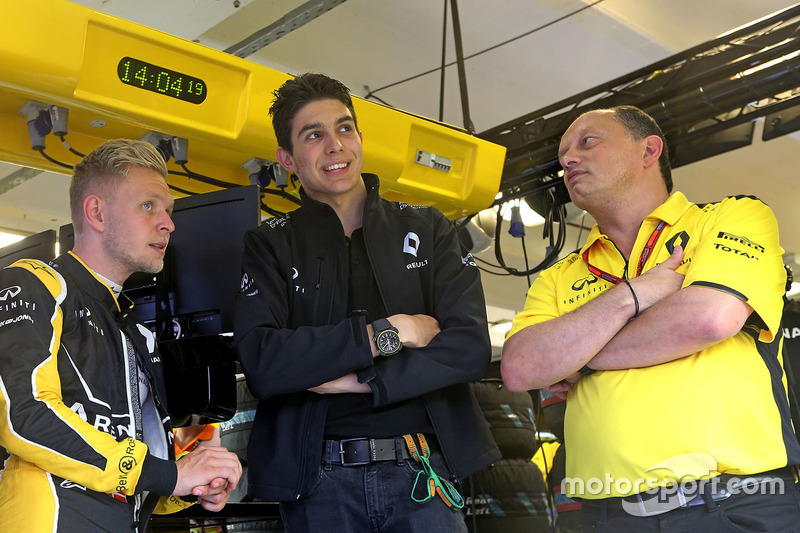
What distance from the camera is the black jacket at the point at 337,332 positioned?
78.4 inches

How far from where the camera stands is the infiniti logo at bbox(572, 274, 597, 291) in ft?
7.65

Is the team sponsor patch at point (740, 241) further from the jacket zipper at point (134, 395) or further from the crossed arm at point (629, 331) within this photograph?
the jacket zipper at point (134, 395)

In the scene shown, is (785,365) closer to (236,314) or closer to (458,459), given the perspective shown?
(458,459)

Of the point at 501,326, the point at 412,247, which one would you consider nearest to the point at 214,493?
the point at 412,247

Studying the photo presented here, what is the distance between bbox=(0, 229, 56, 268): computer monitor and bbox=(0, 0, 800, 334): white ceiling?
1572mm

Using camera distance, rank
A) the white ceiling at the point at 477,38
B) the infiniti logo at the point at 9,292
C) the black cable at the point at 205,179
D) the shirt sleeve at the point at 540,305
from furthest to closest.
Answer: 1. the white ceiling at the point at 477,38
2. the black cable at the point at 205,179
3. the shirt sleeve at the point at 540,305
4. the infiniti logo at the point at 9,292

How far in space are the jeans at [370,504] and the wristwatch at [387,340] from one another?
27 centimetres

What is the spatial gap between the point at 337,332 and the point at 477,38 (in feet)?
11.1

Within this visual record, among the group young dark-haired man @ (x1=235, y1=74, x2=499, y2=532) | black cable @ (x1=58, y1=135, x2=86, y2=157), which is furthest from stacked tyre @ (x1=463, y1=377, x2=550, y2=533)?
black cable @ (x1=58, y1=135, x2=86, y2=157)

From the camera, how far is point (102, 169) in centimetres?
224

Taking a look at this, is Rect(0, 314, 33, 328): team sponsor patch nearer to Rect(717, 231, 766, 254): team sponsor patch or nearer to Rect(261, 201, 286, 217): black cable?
Rect(717, 231, 766, 254): team sponsor patch

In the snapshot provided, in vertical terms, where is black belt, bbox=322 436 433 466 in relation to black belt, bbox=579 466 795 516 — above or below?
above

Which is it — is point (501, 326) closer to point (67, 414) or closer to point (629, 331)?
point (629, 331)

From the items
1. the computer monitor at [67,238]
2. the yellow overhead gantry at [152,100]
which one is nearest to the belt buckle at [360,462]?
the computer monitor at [67,238]
